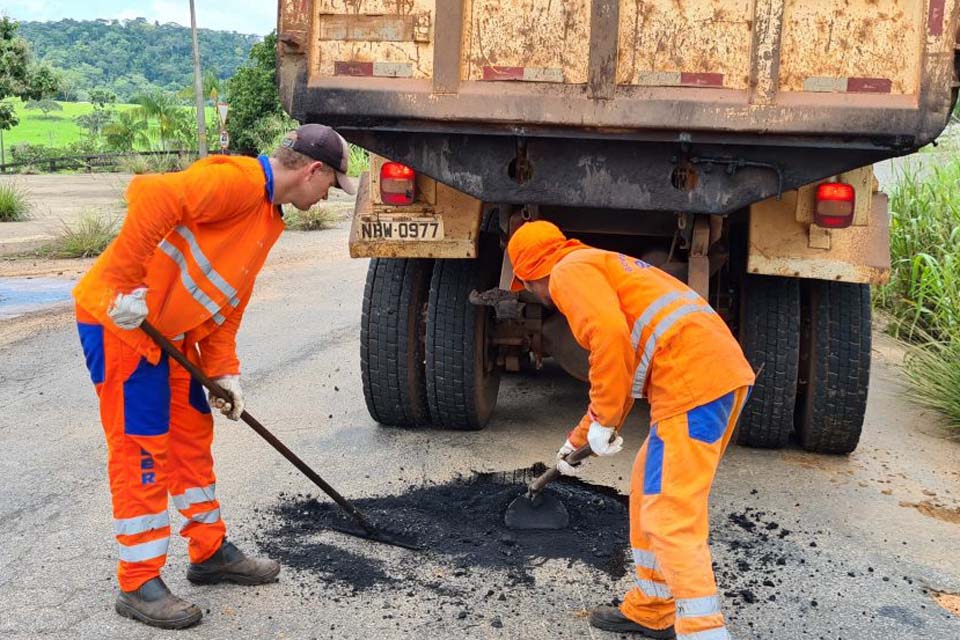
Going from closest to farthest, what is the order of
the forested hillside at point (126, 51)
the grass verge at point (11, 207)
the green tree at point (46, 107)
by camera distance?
the grass verge at point (11, 207) < the green tree at point (46, 107) < the forested hillside at point (126, 51)

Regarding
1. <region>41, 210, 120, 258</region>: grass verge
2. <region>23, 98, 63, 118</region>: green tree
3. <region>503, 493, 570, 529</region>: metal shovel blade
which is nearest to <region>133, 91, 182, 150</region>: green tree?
<region>41, 210, 120, 258</region>: grass verge

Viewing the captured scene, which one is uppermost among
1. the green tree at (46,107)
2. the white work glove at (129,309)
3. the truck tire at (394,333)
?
the green tree at (46,107)

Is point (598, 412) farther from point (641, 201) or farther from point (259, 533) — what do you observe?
point (259, 533)

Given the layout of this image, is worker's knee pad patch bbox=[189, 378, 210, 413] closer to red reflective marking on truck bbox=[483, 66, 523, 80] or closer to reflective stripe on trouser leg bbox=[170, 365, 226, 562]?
reflective stripe on trouser leg bbox=[170, 365, 226, 562]

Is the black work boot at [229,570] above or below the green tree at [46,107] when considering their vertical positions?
below

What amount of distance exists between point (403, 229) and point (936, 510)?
2656 mm

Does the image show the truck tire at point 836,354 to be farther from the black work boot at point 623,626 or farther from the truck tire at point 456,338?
the black work boot at point 623,626

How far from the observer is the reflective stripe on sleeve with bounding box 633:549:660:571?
329cm

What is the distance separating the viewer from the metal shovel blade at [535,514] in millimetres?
4141

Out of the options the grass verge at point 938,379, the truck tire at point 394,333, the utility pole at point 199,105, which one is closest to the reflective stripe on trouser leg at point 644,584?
the truck tire at point 394,333

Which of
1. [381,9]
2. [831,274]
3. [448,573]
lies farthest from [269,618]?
[831,274]

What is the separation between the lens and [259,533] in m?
4.03

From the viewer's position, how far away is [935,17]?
3.70 meters

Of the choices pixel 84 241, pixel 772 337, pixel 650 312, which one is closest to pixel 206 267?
pixel 650 312
